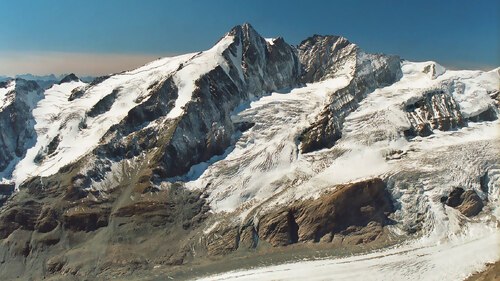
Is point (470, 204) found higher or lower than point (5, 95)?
lower

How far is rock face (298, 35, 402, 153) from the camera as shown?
134 m

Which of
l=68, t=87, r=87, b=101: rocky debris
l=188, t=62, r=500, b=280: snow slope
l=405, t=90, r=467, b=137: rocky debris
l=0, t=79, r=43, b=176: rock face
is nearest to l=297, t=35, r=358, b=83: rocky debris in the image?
l=188, t=62, r=500, b=280: snow slope

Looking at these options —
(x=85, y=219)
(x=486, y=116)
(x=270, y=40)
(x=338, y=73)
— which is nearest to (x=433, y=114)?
(x=486, y=116)

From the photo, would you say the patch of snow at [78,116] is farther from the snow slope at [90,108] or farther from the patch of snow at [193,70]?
the patch of snow at [193,70]

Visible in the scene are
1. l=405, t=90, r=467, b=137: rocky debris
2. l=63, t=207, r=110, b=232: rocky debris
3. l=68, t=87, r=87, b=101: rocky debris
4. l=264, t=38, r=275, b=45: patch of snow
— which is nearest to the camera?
l=63, t=207, r=110, b=232: rocky debris

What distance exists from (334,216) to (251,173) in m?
25.9

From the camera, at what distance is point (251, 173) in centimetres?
12450

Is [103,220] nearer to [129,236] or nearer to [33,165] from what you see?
[129,236]

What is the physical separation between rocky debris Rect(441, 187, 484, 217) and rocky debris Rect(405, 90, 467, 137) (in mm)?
25812

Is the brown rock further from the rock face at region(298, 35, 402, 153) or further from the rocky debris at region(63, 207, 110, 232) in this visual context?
the rocky debris at region(63, 207, 110, 232)

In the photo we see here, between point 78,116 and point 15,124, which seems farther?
point 15,124

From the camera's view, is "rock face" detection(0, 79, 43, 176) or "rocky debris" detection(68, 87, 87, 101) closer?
"rock face" detection(0, 79, 43, 176)

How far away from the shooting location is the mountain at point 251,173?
101000mm

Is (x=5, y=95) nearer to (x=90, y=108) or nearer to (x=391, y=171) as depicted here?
(x=90, y=108)
